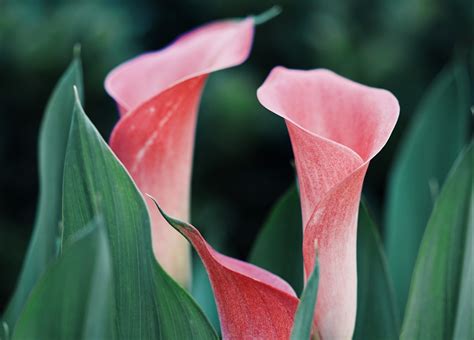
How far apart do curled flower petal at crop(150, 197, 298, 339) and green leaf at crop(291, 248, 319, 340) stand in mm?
22

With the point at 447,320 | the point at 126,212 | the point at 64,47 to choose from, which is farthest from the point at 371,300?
the point at 64,47

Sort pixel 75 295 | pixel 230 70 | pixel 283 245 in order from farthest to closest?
1. pixel 230 70
2. pixel 283 245
3. pixel 75 295

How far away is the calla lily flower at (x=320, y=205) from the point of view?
352mm

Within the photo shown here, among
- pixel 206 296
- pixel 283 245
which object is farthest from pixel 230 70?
pixel 283 245

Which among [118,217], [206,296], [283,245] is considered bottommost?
[206,296]

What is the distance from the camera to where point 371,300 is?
497mm

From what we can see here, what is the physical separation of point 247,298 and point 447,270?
0.12 metres

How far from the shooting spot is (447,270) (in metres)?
0.40

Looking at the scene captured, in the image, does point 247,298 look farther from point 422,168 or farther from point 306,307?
point 422,168

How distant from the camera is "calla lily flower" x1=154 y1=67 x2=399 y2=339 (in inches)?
13.9

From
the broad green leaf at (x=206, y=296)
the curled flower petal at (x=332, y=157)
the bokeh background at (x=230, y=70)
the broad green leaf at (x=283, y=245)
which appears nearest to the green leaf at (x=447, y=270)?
the curled flower petal at (x=332, y=157)

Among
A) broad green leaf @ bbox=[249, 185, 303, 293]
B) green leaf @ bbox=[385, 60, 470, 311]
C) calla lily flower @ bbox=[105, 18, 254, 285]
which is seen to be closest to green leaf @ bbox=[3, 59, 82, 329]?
calla lily flower @ bbox=[105, 18, 254, 285]

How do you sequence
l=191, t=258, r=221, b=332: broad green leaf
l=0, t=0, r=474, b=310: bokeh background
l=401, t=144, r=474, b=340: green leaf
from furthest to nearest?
l=0, t=0, r=474, b=310: bokeh background, l=191, t=258, r=221, b=332: broad green leaf, l=401, t=144, r=474, b=340: green leaf

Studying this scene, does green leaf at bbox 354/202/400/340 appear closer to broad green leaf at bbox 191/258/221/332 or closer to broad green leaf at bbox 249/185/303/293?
broad green leaf at bbox 249/185/303/293
